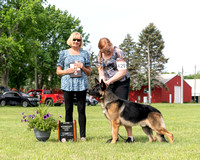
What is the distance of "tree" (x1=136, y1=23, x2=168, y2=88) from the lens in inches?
2274

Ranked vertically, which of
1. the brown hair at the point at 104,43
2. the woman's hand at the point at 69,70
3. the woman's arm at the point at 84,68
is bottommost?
the woman's hand at the point at 69,70

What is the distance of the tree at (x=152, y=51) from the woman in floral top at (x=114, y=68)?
1976 inches

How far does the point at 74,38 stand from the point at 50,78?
41513 mm

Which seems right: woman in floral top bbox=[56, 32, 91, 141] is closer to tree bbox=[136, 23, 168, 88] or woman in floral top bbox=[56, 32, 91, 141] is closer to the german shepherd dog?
the german shepherd dog

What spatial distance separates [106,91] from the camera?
21.5ft

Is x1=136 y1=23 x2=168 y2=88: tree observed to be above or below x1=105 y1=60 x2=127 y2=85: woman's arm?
above

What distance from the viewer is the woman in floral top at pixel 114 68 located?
676 centimetres

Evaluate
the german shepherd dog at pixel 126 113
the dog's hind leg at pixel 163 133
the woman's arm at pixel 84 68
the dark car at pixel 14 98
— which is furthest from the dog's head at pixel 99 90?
the dark car at pixel 14 98

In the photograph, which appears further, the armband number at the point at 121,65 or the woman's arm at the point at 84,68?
the woman's arm at the point at 84,68

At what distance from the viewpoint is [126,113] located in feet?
21.4

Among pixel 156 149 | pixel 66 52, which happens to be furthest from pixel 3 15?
pixel 156 149

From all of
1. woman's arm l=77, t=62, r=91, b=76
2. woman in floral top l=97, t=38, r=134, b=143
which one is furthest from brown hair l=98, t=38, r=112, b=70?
woman's arm l=77, t=62, r=91, b=76

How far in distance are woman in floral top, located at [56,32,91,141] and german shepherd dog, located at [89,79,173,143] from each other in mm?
582

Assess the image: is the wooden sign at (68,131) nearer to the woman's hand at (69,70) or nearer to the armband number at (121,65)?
the woman's hand at (69,70)
